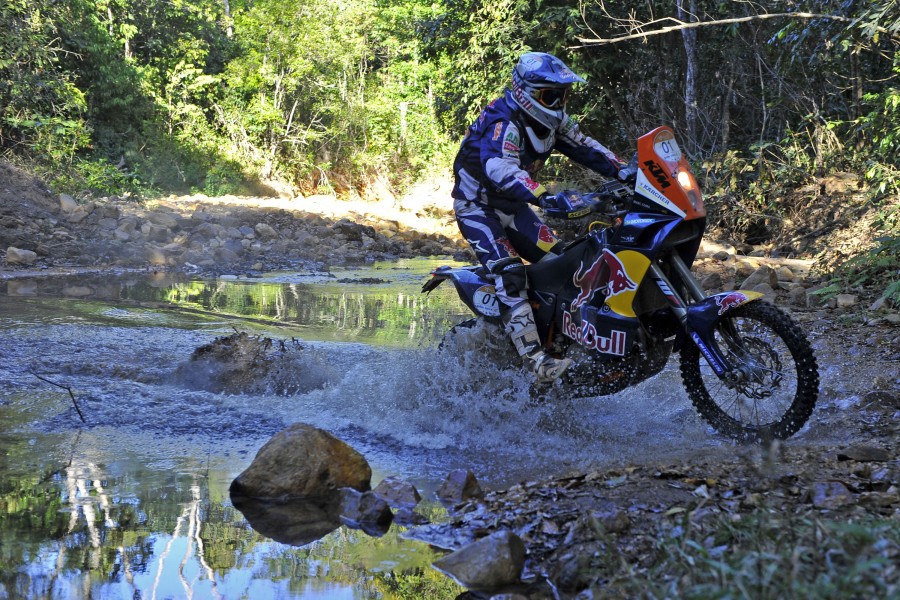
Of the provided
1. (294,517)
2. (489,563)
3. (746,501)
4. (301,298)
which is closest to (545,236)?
(294,517)

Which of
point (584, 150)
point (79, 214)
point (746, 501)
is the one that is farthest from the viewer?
point (79, 214)

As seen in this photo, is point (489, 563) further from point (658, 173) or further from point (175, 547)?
point (658, 173)

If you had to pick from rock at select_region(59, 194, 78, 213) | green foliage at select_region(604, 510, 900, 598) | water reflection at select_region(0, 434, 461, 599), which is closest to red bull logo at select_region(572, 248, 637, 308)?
water reflection at select_region(0, 434, 461, 599)

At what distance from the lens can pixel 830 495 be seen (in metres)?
3.10

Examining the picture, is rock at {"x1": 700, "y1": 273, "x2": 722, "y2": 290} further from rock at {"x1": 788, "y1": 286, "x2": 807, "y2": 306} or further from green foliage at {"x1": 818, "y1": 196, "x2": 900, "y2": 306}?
green foliage at {"x1": 818, "y1": 196, "x2": 900, "y2": 306}

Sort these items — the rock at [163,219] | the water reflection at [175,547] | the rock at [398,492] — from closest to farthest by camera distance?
the water reflection at [175,547], the rock at [398,492], the rock at [163,219]

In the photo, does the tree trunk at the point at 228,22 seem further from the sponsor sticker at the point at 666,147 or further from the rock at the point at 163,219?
the sponsor sticker at the point at 666,147

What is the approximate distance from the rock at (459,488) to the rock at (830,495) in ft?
Result: 4.63

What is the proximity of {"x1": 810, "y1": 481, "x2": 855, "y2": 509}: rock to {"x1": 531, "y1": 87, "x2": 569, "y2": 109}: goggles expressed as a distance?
2884 millimetres

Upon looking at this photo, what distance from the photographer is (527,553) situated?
3084 millimetres

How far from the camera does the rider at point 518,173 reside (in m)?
5.20

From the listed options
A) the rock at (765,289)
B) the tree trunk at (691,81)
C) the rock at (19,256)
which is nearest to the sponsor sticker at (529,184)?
the rock at (765,289)

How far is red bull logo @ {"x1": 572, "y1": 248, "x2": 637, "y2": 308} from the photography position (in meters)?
4.77

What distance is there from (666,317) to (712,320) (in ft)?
1.25
